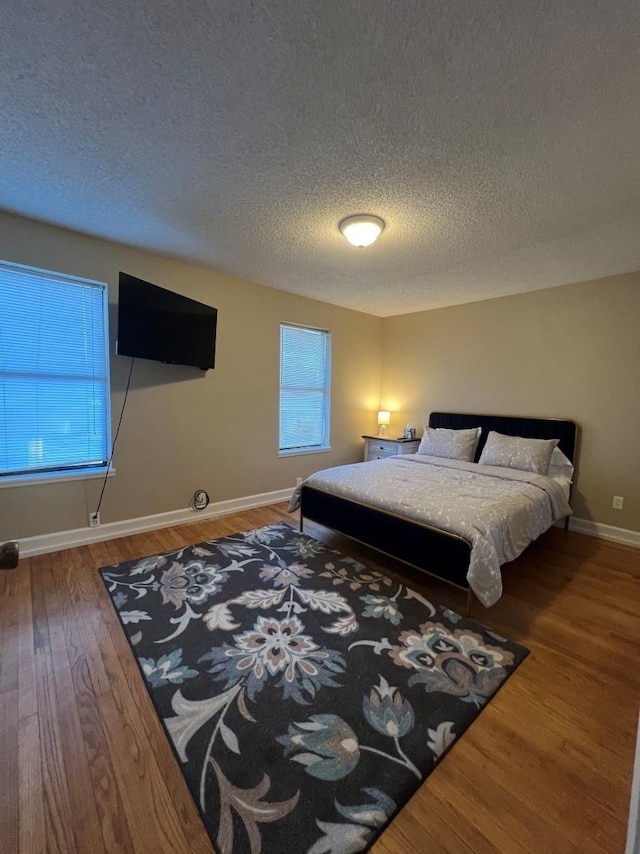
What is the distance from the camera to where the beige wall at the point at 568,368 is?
3.22m

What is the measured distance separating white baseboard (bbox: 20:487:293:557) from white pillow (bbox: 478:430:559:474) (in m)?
2.46

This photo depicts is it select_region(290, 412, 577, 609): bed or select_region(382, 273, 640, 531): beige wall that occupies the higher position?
select_region(382, 273, 640, 531): beige wall

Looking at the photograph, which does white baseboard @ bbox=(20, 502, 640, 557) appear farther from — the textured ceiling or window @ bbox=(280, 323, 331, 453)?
the textured ceiling

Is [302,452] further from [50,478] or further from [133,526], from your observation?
[50,478]

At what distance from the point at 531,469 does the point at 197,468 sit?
10.8 feet

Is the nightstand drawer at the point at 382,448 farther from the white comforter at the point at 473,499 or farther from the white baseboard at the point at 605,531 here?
the white baseboard at the point at 605,531

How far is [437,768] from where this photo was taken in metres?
1.25

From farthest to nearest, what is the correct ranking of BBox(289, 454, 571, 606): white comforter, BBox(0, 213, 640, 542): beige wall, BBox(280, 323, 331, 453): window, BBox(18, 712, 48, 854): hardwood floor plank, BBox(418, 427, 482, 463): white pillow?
1. BBox(280, 323, 331, 453): window
2. BBox(418, 427, 482, 463): white pillow
3. BBox(0, 213, 640, 542): beige wall
4. BBox(289, 454, 571, 606): white comforter
5. BBox(18, 712, 48, 854): hardwood floor plank

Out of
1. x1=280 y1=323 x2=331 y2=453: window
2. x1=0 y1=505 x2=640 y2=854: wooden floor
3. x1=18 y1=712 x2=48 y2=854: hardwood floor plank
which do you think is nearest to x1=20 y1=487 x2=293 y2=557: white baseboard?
x1=0 y1=505 x2=640 y2=854: wooden floor

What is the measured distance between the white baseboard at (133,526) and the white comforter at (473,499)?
898mm

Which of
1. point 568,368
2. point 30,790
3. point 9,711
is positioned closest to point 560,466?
point 568,368

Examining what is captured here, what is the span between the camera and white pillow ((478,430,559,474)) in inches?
129

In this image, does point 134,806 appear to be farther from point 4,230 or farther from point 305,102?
point 4,230

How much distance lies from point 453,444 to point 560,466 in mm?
1026
